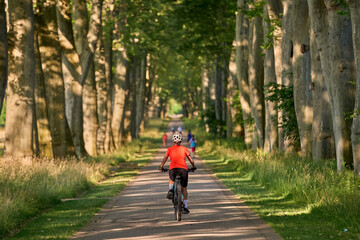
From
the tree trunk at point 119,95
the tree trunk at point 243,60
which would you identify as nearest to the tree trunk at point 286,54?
the tree trunk at point 243,60

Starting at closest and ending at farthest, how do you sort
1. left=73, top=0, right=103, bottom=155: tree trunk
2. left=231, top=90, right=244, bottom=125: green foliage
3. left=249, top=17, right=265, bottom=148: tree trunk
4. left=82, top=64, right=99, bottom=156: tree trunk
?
left=73, top=0, right=103, bottom=155: tree trunk, left=249, top=17, right=265, bottom=148: tree trunk, left=82, top=64, right=99, bottom=156: tree trunk, left=231, top=90, right=244, bottom=125: green foliage

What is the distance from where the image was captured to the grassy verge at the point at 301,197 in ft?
40.2

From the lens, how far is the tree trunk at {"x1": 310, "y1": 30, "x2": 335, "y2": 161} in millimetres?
21172

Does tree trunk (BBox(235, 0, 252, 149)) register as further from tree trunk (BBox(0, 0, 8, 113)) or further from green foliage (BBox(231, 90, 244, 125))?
tree trunk (BBox(0, 0, 8, 113))

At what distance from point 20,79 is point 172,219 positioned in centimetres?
892

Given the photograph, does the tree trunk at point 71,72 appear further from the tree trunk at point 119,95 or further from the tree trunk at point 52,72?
the tree trunk at point 119,95

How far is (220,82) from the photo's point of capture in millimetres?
57312

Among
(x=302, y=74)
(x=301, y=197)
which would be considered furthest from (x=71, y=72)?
(x=301, y=197)

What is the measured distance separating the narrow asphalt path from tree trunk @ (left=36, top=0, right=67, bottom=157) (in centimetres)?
632

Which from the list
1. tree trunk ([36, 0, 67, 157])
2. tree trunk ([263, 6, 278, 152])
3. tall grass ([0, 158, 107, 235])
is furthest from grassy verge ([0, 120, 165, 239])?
tree trunk ([263, 6, 278, 152])

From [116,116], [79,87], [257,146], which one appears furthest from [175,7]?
[79,87]

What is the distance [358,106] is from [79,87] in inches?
693

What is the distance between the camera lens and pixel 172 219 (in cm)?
1436

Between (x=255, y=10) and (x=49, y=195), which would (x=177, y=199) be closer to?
(x=49, y=195)
